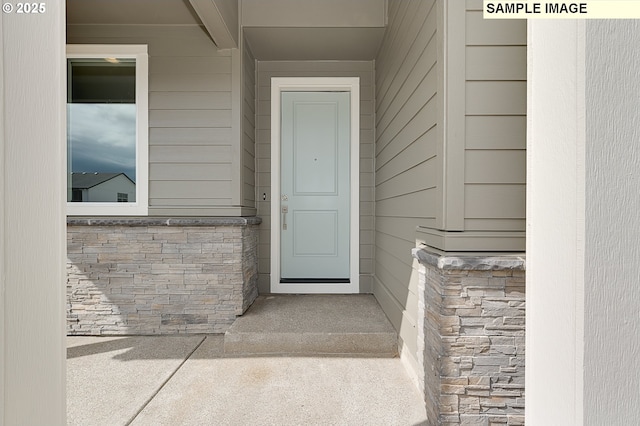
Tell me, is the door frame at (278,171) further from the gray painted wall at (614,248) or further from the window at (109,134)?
the gray painted wall at (614,248)

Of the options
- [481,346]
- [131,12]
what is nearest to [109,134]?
[131,12]

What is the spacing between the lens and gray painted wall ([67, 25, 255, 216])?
3.14 m

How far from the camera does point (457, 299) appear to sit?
1688 mm

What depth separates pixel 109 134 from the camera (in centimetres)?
316

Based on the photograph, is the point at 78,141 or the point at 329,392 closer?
the point at 329,392

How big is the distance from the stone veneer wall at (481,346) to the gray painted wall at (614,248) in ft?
3.21

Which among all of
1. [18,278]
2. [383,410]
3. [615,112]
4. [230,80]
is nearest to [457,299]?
[383,410]

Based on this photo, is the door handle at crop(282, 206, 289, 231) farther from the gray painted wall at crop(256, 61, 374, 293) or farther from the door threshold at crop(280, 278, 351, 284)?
the door threshold at crop(280, 278, 351, 284)

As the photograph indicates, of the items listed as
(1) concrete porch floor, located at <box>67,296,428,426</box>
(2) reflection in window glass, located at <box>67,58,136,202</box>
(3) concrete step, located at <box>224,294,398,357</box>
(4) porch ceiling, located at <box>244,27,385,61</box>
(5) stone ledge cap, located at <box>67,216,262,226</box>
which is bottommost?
(1) concrete porch floor, located at <box>67,296,428,426</box>

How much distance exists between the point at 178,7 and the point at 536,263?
3089mm

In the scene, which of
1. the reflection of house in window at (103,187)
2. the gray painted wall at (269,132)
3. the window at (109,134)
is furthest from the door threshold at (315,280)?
the reflection of house in window at (103,187)

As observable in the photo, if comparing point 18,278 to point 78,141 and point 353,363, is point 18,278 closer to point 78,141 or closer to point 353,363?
point 353,363

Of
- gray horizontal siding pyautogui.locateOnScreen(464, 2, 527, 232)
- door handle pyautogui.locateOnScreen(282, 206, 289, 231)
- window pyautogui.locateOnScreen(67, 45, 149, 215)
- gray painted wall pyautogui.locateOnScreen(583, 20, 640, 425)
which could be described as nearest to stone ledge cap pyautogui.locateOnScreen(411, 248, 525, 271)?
gray horizontal siding pyautogui.locateOnScreen(464, 2, 527, 232)

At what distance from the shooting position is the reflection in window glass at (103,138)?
3.14 m
